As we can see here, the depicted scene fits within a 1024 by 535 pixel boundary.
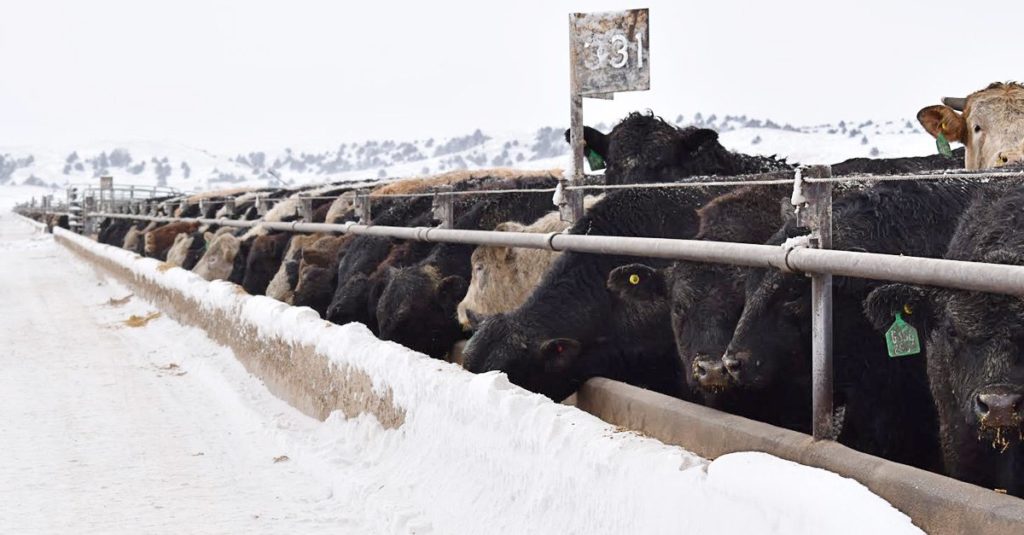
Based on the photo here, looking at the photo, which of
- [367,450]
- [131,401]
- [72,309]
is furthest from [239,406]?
[72,309]

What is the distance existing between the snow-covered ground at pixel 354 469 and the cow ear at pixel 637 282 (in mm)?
970

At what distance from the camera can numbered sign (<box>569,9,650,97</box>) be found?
7453 mm

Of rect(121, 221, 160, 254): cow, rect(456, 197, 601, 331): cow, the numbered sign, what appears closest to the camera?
the numbered sign

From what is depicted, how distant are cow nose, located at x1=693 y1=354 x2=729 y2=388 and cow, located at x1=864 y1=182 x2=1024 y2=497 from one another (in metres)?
0.88

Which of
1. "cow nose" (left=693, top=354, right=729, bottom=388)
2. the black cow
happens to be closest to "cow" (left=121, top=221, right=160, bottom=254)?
the black cow

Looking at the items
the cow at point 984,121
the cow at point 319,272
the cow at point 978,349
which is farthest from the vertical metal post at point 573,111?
the cow at point 319,272

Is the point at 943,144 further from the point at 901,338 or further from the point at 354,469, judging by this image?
the point at 901,338

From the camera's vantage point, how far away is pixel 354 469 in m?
6.13

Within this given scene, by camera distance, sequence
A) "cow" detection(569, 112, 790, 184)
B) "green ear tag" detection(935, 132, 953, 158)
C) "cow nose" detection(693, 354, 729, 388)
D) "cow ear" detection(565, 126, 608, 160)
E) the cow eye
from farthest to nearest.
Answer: "cow ear" detection(565, 126, 608, 160) → "green ear tag" detection(935, 132, 953, 158) → "cow" detection(569, 112, 790, 184) → "cow nose" detection(693, 354, 729, 388) → the cow eye

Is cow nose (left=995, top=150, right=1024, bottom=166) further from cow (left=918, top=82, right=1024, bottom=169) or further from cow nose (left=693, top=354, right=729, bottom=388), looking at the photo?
cow nose (left=693, top=354, right=729, bottom=388)

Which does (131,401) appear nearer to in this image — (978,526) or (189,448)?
(189,448)

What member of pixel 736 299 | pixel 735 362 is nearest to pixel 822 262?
pixel 735 362

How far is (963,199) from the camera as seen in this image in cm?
531

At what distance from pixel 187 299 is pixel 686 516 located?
10.1 meters
